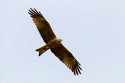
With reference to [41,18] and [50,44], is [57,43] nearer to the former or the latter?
[50,44]

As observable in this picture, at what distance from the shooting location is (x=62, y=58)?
15.6 metres

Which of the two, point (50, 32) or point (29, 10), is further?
point (29, 10)

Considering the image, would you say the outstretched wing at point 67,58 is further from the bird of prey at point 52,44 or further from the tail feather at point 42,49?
the tail feather at point 42,49

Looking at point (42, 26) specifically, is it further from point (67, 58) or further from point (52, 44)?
point (67, 58)

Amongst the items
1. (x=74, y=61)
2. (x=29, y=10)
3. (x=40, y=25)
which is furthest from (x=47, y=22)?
(x=74, y=61)

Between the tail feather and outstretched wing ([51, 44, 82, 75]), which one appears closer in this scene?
the tail feather

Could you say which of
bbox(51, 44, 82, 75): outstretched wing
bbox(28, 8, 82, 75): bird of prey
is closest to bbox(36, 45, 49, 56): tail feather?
bbox(28, 8, 82, 75): bird of prey

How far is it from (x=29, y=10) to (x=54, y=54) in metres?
2.84

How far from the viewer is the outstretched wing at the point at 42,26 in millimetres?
14906

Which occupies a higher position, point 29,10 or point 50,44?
point 29,10

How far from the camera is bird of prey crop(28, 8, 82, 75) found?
48.3 ft

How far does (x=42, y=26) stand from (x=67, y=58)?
2.22 metres

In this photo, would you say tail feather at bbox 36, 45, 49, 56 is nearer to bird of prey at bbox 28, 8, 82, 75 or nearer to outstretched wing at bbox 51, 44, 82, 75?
bird of prey at bbox 28, 8, 82, 75

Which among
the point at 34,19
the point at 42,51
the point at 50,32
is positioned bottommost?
the point at 42,51
